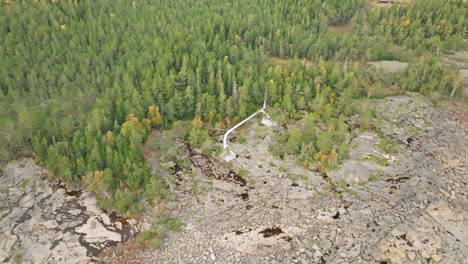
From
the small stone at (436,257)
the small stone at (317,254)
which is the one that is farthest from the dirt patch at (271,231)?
the small stone at (436,257)

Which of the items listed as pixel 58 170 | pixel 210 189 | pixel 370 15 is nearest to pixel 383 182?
pixel 210 189

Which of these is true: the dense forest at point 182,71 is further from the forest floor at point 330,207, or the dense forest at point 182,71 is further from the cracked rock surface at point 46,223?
the forest floor at point 330,207

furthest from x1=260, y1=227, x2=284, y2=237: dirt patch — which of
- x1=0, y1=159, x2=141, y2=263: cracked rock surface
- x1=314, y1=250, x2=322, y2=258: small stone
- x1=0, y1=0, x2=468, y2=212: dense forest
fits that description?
x1=0, y1=159, x2=141, y2=263: cracked rock surface

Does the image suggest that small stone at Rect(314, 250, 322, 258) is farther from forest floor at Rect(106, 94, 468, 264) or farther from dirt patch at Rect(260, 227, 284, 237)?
dirt patch at Rect(260, 227, 284, 237)

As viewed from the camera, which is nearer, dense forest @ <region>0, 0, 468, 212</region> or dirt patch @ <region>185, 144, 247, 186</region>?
dirt patch @ <region>185, 144, 247, 186</region>

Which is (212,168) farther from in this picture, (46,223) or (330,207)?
(46,223)
